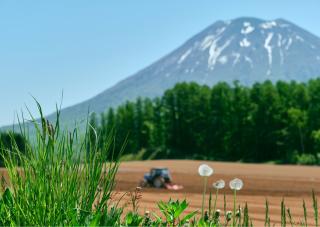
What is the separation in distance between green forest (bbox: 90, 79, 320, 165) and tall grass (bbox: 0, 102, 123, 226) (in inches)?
2749

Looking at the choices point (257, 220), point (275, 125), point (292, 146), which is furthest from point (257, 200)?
point (275, 125)

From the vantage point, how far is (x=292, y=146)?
84812 mm

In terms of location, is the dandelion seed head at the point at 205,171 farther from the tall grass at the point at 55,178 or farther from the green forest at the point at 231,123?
the green forest at the point at 231,123

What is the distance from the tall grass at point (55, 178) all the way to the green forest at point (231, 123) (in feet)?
229

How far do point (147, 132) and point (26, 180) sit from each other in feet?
342

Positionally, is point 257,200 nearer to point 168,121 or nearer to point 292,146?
point 292,146

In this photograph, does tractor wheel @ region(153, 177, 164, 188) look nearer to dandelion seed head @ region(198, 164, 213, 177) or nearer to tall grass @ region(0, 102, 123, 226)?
dandelion seed head @ region(198, 164, 213, 177)

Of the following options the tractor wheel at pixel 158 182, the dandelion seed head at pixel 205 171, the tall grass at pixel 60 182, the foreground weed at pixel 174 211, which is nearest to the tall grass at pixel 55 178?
the tall grass at pixel 60 182

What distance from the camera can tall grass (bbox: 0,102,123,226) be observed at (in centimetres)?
471

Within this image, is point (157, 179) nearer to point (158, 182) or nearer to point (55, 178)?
point (158, 182)

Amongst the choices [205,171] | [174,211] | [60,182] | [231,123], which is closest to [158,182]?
[205,171]

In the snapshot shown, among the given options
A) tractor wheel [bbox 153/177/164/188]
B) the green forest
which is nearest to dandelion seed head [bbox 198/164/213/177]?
tractor wheel [bbox 153/177/164/188]

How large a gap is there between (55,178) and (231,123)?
9167cm

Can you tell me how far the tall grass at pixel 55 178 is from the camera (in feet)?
15.5
